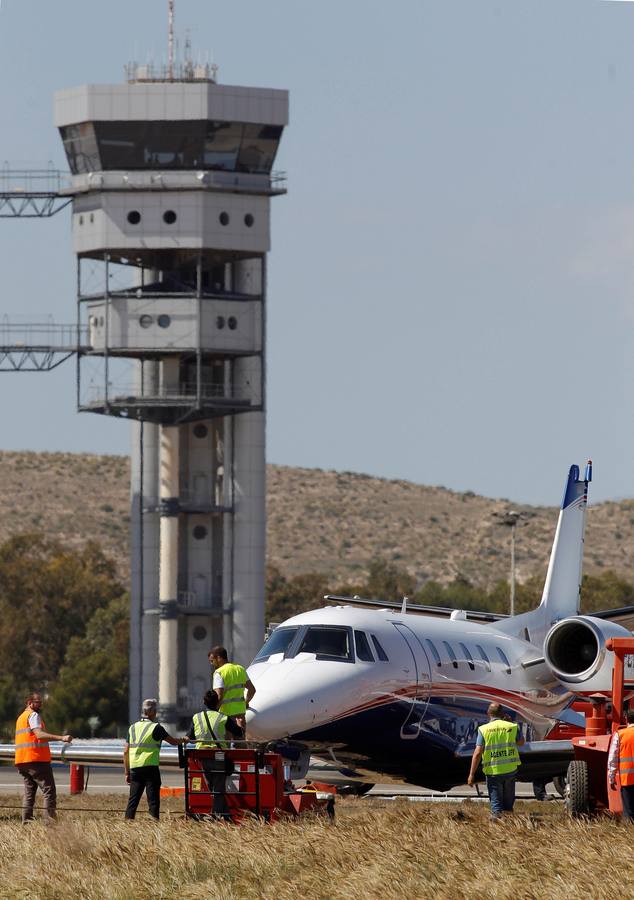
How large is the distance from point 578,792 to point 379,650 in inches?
207

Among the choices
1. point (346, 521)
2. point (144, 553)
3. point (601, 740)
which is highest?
point (346, 521)

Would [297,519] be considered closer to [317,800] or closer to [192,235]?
[192,235]

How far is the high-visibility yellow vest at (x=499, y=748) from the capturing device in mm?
25516

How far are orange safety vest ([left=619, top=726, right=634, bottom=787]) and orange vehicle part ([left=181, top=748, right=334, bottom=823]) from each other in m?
4.41

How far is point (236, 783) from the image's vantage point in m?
23.9

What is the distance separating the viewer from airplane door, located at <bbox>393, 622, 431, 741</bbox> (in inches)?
1185

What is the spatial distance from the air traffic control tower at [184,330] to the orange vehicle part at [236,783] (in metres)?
52.6

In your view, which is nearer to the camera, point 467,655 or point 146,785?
point 146,785

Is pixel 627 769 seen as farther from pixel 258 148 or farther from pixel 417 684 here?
pixel 258 148

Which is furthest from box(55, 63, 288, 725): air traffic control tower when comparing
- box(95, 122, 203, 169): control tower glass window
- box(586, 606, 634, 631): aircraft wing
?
box(586, 606, 634, 631): aircraft wing

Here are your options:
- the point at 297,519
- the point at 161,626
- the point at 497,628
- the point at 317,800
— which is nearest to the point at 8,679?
the point at 161,626

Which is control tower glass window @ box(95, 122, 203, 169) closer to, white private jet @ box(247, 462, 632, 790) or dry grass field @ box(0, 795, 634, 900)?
white private jet @ box(247, 462, 632, 790)

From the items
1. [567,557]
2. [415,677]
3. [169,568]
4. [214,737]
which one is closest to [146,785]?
[214,737]

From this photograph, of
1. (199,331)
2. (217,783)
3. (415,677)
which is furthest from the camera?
A: (199,331)
